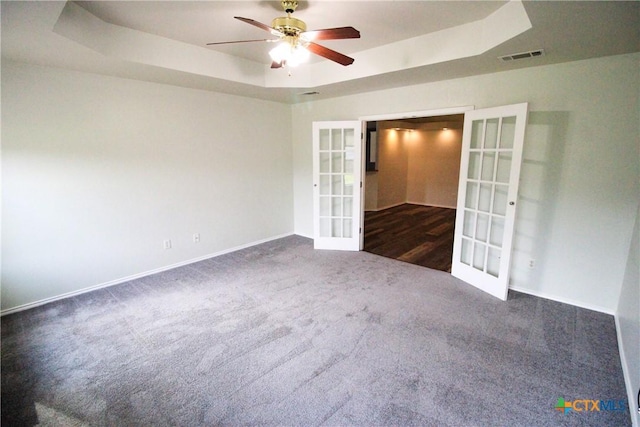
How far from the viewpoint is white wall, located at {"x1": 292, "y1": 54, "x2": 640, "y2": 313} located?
106 inches

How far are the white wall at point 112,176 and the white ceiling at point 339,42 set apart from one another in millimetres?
325

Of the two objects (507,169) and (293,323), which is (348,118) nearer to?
(507,169)

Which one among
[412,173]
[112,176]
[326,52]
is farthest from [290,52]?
[412,173]

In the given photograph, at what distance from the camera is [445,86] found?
370 centimetres

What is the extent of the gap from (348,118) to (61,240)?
3.99 m

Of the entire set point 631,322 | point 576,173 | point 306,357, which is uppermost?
point 576,173

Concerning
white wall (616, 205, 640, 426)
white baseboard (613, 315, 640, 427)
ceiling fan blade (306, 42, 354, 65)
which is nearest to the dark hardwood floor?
white wall (616, 205, 640, 426)

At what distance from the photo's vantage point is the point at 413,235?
18.4 ft

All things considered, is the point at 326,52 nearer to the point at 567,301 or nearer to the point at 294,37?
the point at 294,37

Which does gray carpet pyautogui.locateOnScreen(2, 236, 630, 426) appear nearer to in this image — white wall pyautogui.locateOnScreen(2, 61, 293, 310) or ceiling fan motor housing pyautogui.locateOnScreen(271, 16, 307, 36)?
white wall pyautogui.locateOnScreen(2, 61, 293, 310)

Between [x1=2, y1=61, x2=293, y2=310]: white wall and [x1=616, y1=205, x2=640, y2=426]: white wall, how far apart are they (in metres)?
4.52

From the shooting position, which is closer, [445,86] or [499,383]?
[499,383]

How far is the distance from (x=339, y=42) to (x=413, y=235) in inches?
144

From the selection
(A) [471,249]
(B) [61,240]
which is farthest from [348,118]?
(B) [61,240]
